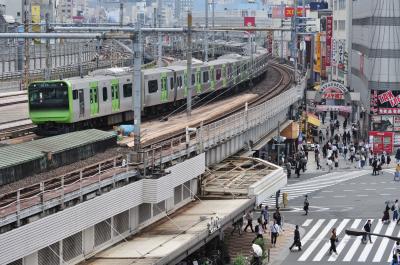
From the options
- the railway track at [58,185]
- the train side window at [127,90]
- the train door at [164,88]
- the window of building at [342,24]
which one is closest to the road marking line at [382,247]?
the train side window at [127,90]

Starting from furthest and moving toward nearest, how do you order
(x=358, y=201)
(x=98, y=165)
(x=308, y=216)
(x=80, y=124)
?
(x=358, y=201) < (x=308, y=216) < (x=80, y=124) < (x=98, y=165)

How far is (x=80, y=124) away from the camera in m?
41.5

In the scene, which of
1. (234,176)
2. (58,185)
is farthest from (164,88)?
(58,185)

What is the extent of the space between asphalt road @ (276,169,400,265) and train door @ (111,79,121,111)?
31.1ft

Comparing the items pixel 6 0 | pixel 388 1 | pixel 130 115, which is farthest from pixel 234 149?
pixel 6 0

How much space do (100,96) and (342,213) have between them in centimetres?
1352

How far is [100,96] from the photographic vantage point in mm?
42812

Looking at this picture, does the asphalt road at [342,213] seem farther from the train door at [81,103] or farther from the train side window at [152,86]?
the train door at [81,103]

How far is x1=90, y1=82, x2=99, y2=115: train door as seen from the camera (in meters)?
41.4

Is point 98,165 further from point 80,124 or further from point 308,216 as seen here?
point 308,216

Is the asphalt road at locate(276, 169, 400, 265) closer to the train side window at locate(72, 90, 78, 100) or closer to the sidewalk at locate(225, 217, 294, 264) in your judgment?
the sidewalk at locate(225, 217, 294, 264)

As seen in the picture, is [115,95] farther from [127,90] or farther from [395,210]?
[395,210]

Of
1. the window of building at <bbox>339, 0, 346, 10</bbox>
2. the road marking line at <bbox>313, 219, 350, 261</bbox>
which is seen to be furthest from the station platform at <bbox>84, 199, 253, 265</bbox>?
the window of building at <bbox>339, 0, 346, 10</bbox>

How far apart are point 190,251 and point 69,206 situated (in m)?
4.59
